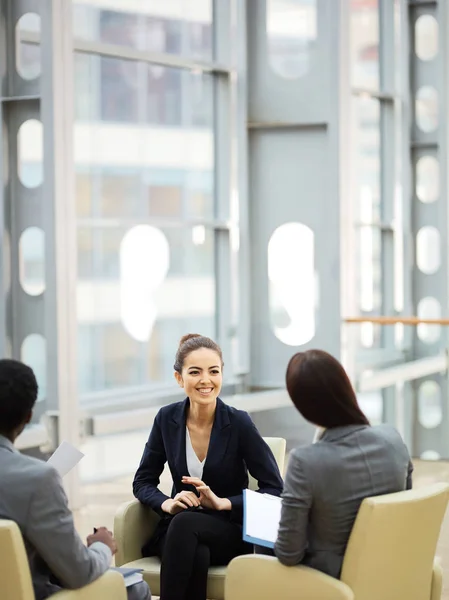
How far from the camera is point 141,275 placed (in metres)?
7.97

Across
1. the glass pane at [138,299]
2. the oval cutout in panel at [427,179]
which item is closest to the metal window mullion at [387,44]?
the oval cutout in panel at [427,179]

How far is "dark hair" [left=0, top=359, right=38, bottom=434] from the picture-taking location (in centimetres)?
284

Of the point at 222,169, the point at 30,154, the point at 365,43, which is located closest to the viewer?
the point at 30,154

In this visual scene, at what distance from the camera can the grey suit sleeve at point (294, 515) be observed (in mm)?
2975

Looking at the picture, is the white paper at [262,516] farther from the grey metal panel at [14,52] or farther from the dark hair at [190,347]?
the grey metal panel at [14,52]

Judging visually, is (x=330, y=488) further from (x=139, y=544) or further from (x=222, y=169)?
(x=222, y=169)

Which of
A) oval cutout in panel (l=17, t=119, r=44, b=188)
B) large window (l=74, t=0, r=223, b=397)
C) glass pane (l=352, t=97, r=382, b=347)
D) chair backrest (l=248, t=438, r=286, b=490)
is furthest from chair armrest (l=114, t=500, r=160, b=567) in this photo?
glass pane (l=352, t=97, r=382, b=347)

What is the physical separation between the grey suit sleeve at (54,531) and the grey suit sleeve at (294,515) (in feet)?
1.81

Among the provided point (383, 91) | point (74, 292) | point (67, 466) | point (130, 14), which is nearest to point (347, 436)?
point (67, 466)

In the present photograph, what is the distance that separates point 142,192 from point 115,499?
7.36 ft

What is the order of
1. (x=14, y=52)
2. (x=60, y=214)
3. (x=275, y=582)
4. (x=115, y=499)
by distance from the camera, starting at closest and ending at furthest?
(x=275, y=582), (x=60, y=214), (x=14, y=52), (x=115, y=499)

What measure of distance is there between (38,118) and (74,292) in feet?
3.56

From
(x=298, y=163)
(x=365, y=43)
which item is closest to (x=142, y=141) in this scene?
(x=298, y=163)

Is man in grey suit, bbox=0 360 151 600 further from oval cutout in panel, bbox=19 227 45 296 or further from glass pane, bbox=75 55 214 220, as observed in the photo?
glass pane, bbox=75 55 214 220
